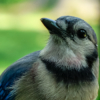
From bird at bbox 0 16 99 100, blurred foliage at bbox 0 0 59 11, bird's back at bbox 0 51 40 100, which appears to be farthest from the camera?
blurred foliage at bbox 0 0 59 11

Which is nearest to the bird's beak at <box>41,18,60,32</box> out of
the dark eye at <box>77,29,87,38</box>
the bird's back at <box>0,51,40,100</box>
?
the dark eye at <box>77,29,87,38</box>

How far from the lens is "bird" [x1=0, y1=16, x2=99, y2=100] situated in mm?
1853

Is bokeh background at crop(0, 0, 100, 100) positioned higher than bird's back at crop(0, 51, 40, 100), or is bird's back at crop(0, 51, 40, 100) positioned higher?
bokeh background at crop(0, 0, 100, 100)

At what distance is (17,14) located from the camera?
342 inches

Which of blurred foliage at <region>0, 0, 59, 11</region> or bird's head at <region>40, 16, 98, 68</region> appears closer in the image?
bird's head at <region>40, 16, 98, 68</region>

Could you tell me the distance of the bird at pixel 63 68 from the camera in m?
1.85

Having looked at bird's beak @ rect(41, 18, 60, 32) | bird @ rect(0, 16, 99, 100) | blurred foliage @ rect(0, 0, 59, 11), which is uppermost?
blurred foliage @ rect(0, 0, 59, 11)

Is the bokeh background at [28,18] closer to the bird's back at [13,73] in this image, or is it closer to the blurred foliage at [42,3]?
the blurred foliage at [42,3]

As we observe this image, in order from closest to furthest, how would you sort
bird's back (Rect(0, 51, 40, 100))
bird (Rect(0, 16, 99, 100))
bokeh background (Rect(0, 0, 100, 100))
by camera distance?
bird (Rect(0, 16, 99, 100)) → bird's back (Rect(0, 51, 40, 100)) → bokeh background (Rect(0, 0, 100, 100))

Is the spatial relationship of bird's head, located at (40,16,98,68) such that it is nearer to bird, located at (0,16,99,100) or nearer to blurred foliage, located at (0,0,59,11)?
bird, located at (0,16,99,100)

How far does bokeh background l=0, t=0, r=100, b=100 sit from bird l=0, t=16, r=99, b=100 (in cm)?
305

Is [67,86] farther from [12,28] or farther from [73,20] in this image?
[12,28]

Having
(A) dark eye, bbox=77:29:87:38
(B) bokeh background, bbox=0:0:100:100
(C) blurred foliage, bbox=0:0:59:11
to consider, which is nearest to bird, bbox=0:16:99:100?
(A) dark eye, bbox=77:29:87:38

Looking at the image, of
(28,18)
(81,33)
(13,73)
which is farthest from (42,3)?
(81,33)
